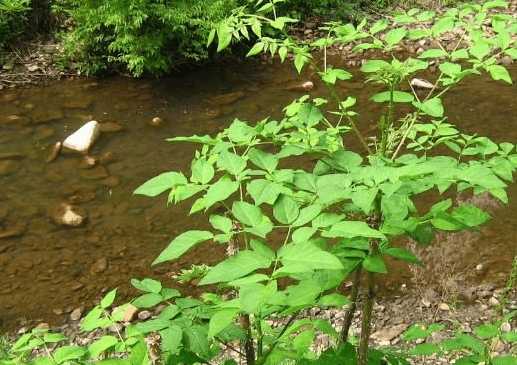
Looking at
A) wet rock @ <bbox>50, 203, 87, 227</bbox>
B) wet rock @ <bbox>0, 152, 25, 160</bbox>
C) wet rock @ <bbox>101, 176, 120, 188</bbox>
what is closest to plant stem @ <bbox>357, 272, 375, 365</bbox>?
wet rock @ <bbox>50, 203, 87, 227</bbox>

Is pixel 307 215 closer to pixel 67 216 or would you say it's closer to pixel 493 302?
pixel 493 302

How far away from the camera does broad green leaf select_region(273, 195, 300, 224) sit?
1.31 metres

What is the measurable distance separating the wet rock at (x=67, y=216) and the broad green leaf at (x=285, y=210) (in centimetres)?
396

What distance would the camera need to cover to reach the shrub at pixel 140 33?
6809mm

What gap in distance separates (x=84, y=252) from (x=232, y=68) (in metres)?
4.01

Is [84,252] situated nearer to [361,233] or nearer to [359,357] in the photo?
[359,357]

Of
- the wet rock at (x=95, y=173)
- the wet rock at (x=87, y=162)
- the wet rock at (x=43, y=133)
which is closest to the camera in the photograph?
the wet rock at (x=95, y=173)

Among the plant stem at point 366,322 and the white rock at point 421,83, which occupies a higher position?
the plant stem at point 366,322

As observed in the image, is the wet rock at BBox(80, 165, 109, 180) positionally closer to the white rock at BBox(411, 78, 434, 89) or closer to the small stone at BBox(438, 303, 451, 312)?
the small stone at BBox(438, 303, 451, 312)

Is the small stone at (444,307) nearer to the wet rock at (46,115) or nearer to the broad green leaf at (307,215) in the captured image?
the broad green leaf at (307,215)

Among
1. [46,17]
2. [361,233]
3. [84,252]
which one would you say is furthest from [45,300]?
[46,17]

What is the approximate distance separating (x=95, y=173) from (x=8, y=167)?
892 millimetres

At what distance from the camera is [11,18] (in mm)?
7551

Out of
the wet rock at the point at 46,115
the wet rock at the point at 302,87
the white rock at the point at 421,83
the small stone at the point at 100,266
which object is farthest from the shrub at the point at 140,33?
the small stone at the point at 100,266
